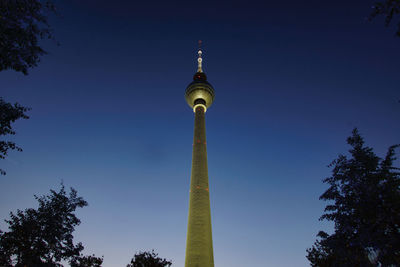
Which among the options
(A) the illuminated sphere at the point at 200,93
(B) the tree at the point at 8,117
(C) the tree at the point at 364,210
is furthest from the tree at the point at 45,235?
(A) the illuminated sphere at the point at 200,93

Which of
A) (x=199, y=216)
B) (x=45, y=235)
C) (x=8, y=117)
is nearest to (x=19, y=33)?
(x=8, y=117)

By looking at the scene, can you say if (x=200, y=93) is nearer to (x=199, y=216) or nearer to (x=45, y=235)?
(x=199, y=216)

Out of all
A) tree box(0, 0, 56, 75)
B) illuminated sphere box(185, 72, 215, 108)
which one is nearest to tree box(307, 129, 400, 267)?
tree box(0, 0, 56, 75)

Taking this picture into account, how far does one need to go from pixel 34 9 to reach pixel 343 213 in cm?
2005

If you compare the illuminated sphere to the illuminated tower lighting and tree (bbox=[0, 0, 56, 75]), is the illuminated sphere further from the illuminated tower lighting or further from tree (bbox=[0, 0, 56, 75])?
tree (bbox=[0, 0, 56, 75])

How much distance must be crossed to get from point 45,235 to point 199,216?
68.6ft

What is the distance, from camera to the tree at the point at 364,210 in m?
13.6

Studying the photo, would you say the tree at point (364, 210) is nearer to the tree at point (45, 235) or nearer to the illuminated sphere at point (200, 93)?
the tree at point (45, 235)

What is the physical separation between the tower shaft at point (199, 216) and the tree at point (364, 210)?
20930 millimetres

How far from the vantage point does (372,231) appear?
14367mm

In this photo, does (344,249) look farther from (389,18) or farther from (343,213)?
(389,18)

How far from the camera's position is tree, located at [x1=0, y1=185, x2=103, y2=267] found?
1976 centimetres

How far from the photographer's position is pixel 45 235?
20938 mm

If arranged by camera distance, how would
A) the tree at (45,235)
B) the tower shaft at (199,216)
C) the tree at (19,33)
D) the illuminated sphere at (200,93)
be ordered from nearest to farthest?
the tree at (19,33)
the tree at (45,235)
the tower shaft at (199,216)
the illuminated sphere at (200,93)
